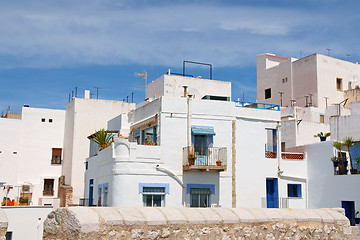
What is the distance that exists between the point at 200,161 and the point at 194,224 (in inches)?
603

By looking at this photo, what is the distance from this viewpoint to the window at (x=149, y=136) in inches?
911

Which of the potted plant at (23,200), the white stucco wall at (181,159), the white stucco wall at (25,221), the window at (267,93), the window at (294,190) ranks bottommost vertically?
the white stucco wall at (25,221)

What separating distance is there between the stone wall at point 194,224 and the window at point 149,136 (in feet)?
45.8

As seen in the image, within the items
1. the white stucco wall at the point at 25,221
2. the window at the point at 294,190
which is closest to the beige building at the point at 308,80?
the window at the point at 294,190

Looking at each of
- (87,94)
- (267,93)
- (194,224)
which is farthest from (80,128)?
(194,224)

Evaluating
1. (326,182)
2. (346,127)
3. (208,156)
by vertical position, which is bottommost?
(326,182)

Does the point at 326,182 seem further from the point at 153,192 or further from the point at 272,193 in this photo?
the point at 153,192

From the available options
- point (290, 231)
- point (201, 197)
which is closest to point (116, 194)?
point (201, 197)

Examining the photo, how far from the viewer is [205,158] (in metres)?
23.1

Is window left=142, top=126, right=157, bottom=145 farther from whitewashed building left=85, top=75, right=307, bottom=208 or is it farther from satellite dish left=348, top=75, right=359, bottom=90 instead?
satellite dish left=348, top=75, right=359, bottom=90

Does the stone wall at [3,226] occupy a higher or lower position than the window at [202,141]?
lower

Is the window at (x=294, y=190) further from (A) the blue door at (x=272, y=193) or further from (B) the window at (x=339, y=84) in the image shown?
(B) the window at (x=339, y=84)

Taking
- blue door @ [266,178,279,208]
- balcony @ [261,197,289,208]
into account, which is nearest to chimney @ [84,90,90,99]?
blue door @ [266,178,279,208]

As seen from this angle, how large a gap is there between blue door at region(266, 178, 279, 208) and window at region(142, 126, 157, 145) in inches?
265
